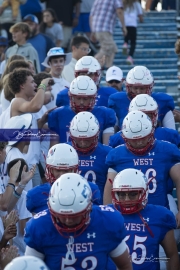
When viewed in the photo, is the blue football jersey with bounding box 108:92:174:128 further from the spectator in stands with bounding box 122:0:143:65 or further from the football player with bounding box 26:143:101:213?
the spectator in stands with bounding box 122:0:143:65

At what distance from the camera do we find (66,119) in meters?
8.63

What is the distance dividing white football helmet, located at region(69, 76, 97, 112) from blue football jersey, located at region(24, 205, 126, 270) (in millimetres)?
3342

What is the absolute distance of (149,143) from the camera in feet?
23.3

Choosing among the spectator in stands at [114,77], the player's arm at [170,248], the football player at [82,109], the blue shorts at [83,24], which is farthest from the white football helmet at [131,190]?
the blue shorts at [83,24]

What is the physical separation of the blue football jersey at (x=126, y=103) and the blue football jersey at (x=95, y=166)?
5.29 ft

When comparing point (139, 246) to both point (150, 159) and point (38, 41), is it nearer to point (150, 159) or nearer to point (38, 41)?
point (150, 159)

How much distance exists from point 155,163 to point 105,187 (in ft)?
1.58

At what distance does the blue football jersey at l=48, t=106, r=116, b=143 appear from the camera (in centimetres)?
852

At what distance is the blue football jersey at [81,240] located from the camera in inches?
202

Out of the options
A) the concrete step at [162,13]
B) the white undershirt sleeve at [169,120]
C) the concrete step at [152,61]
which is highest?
the white undershirt sleeve at [169,120]

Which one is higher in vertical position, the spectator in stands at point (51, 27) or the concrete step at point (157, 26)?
the spectator in stands at point (51, 27)

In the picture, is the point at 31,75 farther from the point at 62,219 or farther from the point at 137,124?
the point at 62,219

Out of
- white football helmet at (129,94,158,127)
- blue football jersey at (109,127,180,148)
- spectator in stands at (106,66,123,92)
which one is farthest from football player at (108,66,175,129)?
spectator in stands at (106,66,123,92)

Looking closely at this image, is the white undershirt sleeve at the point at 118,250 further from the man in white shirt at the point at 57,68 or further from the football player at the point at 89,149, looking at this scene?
the man in white shirt at the point at 57,68
